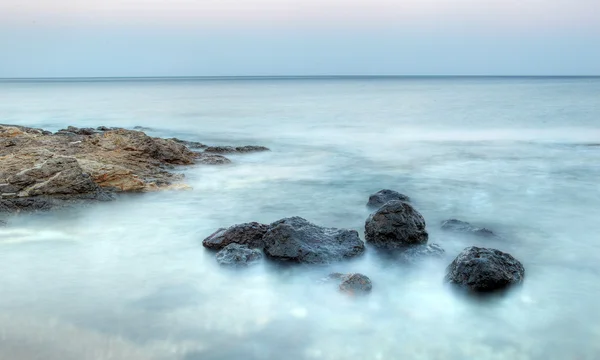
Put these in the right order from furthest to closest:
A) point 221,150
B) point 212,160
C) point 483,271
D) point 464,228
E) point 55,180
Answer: point 221,150, point 212,160, point 55,180, point 464,228, point 483,271

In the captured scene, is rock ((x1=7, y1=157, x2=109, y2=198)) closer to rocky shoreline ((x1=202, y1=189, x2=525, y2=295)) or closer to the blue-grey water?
the blue-grey water

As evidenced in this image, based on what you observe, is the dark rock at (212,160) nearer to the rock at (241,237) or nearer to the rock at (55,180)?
the rock at (55,180)

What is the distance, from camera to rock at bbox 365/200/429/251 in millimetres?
6305

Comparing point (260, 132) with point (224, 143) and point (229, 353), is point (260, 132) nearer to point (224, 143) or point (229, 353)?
point (224, 143)

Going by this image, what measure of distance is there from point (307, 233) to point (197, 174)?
16.3 ft

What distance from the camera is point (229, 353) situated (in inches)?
167

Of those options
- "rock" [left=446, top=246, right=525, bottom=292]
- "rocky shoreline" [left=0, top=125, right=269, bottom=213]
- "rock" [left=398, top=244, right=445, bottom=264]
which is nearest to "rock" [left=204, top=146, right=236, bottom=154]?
"rocky shoreline" [left=0, top=125, right=269, bottom=213]

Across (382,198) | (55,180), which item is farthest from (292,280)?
(55,180)

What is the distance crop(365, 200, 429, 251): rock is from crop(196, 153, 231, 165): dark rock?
600 cm

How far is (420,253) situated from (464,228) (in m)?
1.21

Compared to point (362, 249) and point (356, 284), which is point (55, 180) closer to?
point (362, 249)

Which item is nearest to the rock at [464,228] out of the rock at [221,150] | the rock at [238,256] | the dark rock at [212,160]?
the rock at [238,256]

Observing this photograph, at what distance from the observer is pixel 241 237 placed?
633 centimetres

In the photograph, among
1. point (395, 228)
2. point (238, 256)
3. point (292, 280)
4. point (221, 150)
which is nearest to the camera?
point (292, 280)
